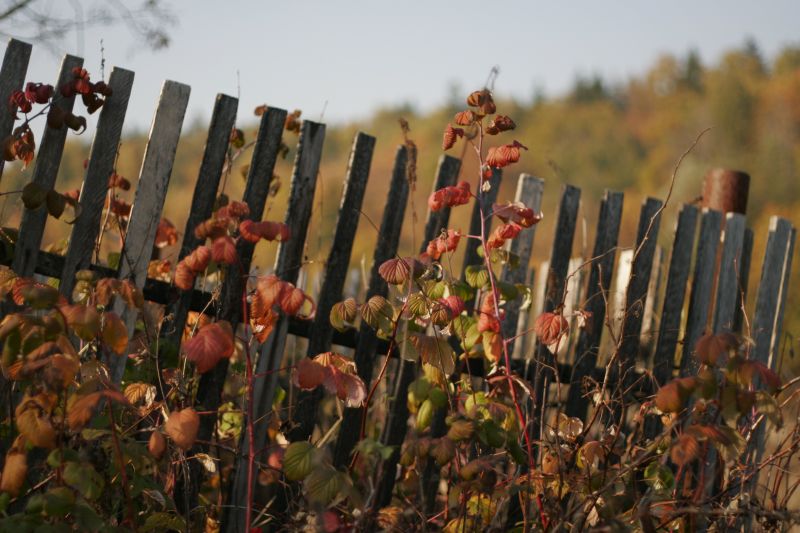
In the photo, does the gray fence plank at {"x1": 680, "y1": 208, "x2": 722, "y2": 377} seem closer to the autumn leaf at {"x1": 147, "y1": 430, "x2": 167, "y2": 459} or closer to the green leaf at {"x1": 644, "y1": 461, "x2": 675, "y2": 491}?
the green leaf at {"x1": 644, "y1": 461, "x2": 675, "y2": 491}

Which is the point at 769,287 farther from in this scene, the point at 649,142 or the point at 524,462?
the point at 649,142

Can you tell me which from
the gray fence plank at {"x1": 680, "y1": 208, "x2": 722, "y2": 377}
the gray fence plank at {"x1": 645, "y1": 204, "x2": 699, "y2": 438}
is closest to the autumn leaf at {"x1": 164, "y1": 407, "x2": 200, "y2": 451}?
→ the gray fence plank at {"x1": 645, "y1": 204, "x2": 699, "y2": 438}

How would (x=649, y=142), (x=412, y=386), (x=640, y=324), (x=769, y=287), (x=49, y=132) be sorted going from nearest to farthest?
(x=412, y=386) → (x=49, y=132) → (x=640, y=324) → (x=769, y=287) → (x=649, y=142)

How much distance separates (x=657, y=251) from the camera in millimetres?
4316

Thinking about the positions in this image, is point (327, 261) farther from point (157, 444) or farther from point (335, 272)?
point (157, 444)

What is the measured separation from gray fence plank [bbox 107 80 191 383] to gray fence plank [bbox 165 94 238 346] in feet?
0.37

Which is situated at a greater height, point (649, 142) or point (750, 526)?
point (649, 142)

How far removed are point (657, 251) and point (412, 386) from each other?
2.28 m

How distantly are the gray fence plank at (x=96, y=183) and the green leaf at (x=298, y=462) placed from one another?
1.29 meters

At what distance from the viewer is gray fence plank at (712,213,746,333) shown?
403cm

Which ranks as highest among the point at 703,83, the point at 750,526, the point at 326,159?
the point at 703,83

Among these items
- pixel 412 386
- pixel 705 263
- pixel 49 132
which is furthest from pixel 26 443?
pixel 705 263

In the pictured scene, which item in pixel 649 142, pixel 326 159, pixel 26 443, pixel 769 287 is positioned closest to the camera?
pixel 26 443

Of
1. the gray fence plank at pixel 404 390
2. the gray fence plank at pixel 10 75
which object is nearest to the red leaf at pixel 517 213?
the gray fence plank at pixel 404 390
